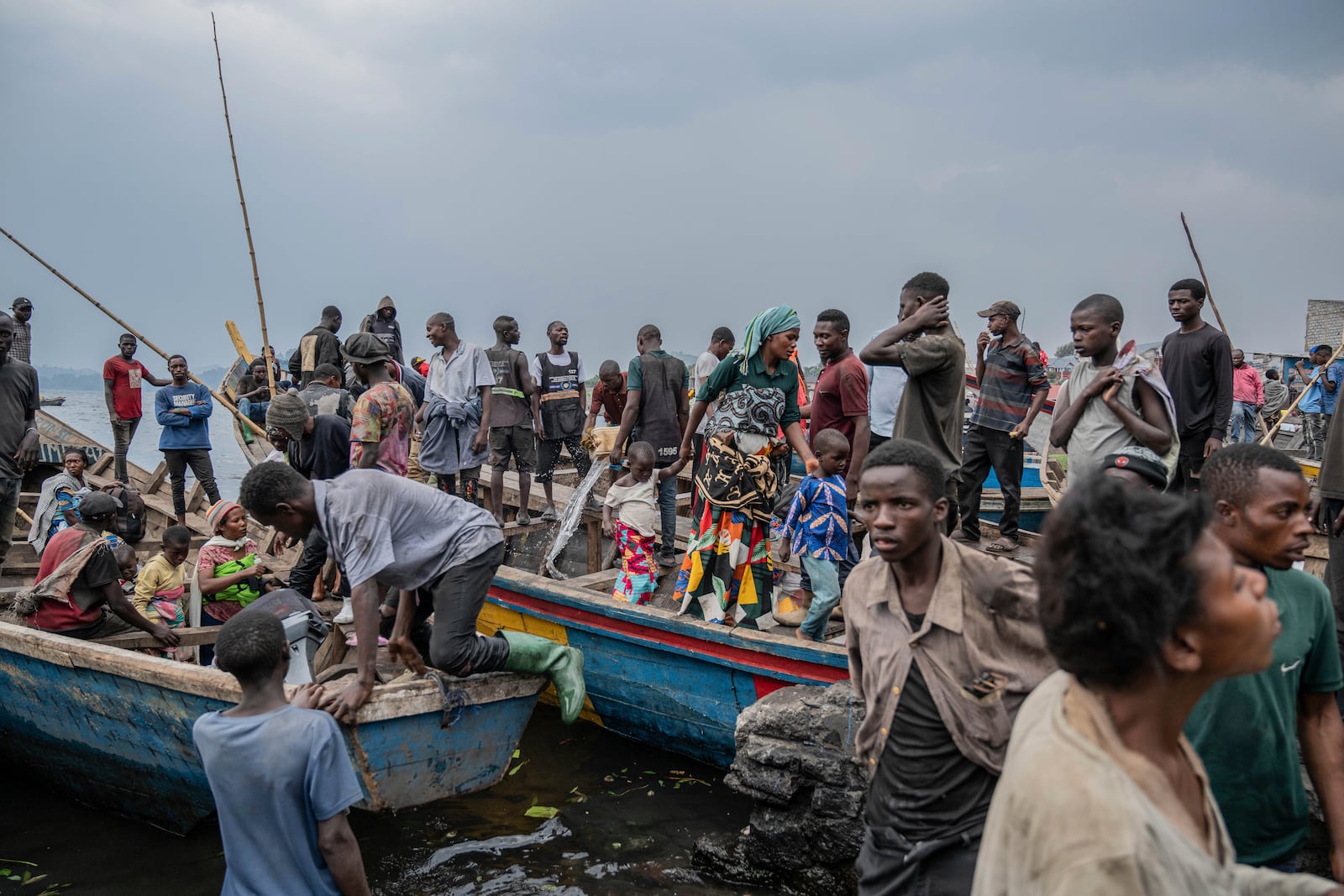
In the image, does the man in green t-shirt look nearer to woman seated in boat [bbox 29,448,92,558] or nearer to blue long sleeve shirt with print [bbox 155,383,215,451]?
woman seated in boat [bbox 29,448,92,558]

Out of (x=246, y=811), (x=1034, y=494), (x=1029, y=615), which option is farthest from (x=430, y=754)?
(x=1034, y=494)

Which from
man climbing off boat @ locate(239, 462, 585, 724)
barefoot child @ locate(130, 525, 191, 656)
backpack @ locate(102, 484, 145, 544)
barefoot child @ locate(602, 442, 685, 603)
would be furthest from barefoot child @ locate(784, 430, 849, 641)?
backpack @ locate(102, 484, 145, 544)

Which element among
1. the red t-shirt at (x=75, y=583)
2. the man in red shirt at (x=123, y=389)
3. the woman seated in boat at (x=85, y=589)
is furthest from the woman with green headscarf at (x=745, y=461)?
the man in red shirt at (x=123, y=389)

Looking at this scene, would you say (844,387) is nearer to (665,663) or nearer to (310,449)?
(665,663)

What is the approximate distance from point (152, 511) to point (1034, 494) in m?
9.96

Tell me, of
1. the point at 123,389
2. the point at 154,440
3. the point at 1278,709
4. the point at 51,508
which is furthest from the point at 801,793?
the point at 154,440

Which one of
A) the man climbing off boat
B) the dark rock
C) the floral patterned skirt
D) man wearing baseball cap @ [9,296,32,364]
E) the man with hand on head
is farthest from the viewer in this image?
man wearing baseball cap @ [9,296,32,364]

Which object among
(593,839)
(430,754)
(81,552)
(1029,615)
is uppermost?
(1029,615)

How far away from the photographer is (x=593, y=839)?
504 centimetres

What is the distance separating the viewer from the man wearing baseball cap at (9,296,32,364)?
10352mm

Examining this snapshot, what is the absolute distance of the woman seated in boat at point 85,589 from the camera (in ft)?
17.0

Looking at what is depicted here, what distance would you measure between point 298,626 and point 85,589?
1.54 metres

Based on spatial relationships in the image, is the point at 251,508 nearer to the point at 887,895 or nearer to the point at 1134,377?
the point at 887,895

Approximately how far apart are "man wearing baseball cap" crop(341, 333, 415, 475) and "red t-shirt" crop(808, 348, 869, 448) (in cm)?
279
